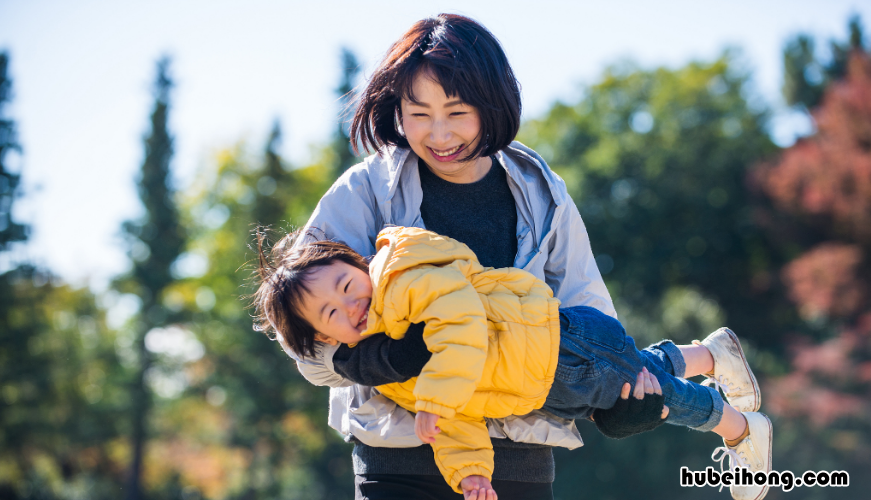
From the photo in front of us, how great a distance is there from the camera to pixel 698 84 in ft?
73.9

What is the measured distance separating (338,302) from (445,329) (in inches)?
15.5

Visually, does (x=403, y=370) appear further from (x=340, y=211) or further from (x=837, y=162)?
(x=837, y=162)

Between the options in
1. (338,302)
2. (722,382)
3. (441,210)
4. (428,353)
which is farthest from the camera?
(722,382)

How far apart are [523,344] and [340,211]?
2.44 feet

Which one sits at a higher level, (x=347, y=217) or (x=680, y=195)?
(x=680, y=195)

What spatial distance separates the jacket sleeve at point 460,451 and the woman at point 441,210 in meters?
0.12

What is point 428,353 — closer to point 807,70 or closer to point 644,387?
point 644,387

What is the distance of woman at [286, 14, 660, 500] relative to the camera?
7.19 feet

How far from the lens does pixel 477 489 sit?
78.1 inches

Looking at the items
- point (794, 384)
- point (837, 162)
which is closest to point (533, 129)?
point (837, 162)

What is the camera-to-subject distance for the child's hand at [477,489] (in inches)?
78.0

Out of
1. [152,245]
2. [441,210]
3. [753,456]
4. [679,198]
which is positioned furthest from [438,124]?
[679,198]

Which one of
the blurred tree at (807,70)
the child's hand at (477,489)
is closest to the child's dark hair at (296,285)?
the child's hand at (477,489)

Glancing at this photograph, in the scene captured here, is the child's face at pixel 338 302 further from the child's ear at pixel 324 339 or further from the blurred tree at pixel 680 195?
the blurred tree at pixel 680 195
